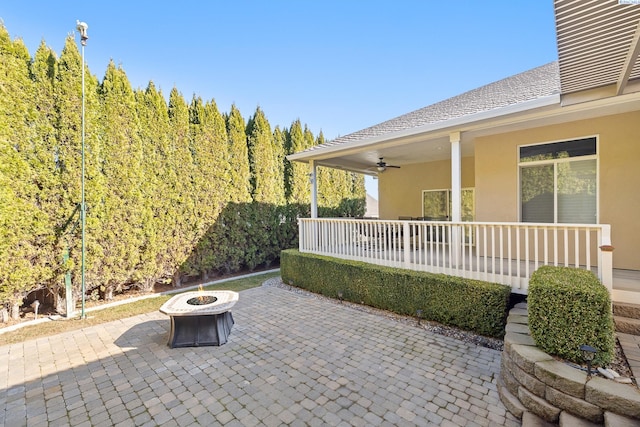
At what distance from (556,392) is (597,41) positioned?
3.77 meters

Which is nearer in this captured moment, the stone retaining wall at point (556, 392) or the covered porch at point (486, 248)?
the stone retaining wall at point (556, 392)

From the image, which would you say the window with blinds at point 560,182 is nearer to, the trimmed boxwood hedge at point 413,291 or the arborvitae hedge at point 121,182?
the trimmed boxwood hedge at point 413,291

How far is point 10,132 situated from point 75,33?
104 inches

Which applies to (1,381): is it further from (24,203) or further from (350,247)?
(350,247)

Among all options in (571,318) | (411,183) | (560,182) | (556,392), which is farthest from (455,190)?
(411,183)

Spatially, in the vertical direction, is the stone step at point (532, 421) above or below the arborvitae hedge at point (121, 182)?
below

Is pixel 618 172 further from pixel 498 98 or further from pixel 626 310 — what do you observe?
pixel 626 310

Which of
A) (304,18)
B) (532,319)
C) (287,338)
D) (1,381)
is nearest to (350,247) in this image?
(287,338)

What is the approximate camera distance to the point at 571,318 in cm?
280

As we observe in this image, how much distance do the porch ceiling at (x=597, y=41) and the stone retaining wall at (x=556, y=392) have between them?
332cm

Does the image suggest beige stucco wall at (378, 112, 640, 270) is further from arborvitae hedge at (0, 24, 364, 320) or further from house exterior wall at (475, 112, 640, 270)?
arborvitae hedge at (0, 24, 364, 320)

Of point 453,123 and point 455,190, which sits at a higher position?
point 453,123

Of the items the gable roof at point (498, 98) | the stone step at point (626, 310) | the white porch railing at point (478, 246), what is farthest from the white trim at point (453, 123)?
the stone step at point (626, 310)

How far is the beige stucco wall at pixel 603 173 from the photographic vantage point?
5090 millimetres
